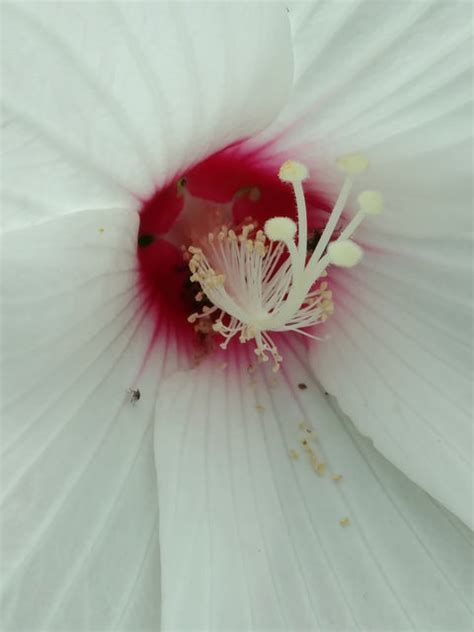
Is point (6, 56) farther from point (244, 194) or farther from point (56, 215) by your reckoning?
point (244, 194)

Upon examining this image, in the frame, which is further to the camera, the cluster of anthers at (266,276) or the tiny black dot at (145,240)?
the tiny black dot at (145,240)

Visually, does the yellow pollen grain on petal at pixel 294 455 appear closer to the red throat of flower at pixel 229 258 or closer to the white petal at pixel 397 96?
the red throat of flower at pixel 229 258

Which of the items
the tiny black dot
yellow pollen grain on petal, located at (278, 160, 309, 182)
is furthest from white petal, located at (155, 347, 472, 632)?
yellow pollen grain on petal, located at (278, 160, 309, 182)

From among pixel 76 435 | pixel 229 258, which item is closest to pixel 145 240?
pixel 229 258

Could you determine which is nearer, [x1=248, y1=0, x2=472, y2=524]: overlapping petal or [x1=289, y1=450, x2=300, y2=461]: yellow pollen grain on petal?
[x1=248, y1=0, x2=472, y2=524]: overlapping petal

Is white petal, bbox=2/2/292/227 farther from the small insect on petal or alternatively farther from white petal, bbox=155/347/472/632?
white petal, bbox=155/347/472/632

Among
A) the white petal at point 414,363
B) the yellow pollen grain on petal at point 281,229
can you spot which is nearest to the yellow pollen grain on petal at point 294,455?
the white petal at point 414,363
